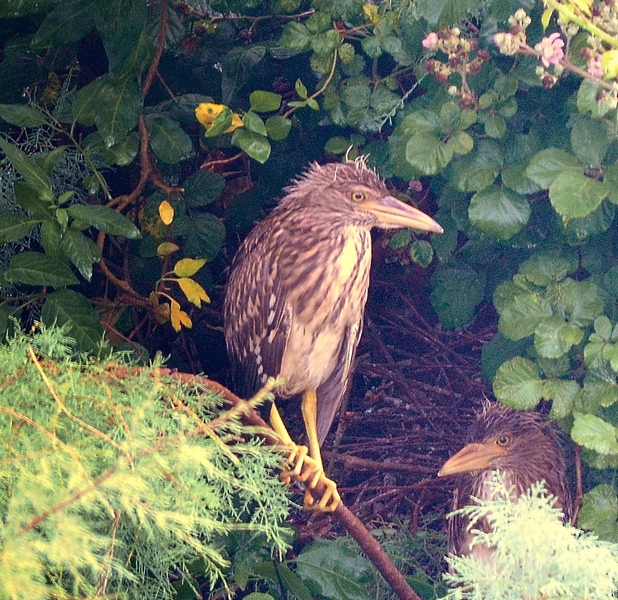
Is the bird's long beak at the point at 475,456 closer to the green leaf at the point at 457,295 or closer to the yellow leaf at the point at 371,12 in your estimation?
the green leaf at the point at 457,295

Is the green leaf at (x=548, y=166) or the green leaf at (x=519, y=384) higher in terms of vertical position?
the green leaf at (x=548, y=166)

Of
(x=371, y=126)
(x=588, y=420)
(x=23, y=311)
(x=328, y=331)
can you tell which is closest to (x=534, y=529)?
(x=588, y=420)

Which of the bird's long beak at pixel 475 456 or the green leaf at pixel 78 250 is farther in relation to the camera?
the bird's long beak at pixel 475 456

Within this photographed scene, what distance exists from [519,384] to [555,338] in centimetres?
11

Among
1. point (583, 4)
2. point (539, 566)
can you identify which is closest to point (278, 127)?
point (583, 4)

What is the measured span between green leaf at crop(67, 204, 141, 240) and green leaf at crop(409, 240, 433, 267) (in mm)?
645

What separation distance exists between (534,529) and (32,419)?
0.67 meters

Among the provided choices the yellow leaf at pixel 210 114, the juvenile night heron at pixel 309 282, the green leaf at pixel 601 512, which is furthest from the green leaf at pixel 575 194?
the yellow leaf at pixel 210 114

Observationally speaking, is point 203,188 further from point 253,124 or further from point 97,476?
point 97,476

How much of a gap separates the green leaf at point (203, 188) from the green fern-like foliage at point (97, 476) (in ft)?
2.14

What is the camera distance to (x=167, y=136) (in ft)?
5.92

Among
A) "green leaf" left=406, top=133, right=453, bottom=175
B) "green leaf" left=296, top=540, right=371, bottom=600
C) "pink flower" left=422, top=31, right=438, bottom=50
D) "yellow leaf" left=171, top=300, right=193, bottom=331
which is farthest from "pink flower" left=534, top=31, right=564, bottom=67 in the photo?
"green leaf" left=296, top=540, right=371, bottom=600

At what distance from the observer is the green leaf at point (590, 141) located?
1639 millimetres

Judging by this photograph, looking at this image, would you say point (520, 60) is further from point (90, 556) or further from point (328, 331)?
point (90, 556)
